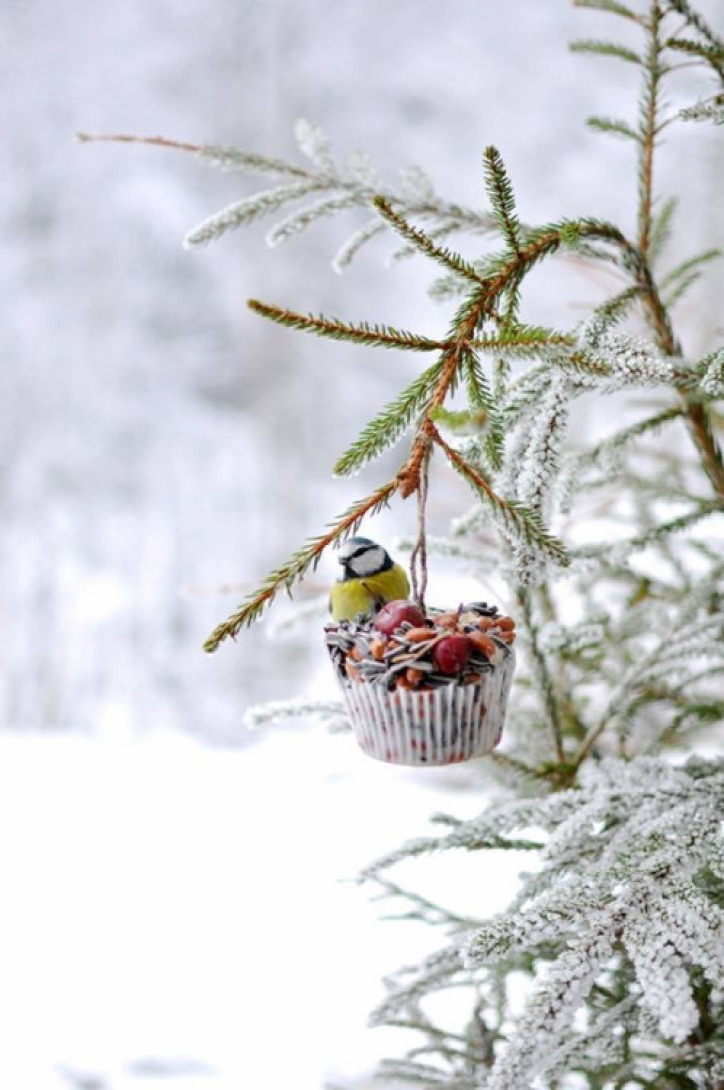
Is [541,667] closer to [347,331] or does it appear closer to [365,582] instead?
[365,582]

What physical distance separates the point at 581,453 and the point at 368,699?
234 millimetres

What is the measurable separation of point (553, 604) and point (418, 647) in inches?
17.7

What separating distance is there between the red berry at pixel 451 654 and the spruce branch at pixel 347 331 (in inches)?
5.8

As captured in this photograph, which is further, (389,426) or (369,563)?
(369,563)

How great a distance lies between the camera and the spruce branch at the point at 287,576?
0.38m

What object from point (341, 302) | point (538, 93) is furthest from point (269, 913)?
point (538, 93)

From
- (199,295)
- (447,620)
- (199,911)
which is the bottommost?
(199,911)

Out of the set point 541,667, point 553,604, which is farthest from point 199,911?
point 541,667

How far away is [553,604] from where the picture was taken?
35.7 inches

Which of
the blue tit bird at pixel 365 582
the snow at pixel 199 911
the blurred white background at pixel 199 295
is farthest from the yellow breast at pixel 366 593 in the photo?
the blurred white background at pixel 199 295

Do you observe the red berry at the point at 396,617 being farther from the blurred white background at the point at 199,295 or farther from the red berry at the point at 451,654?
the blurred white background at the point at 199,295

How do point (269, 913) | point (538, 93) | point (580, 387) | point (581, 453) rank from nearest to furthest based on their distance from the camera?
point (580, 387)
point (581, 453)
point (269, 913)
point (538, 93)

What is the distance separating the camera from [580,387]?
47 centimetres

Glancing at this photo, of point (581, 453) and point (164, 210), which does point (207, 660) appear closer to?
point (164, 210)
